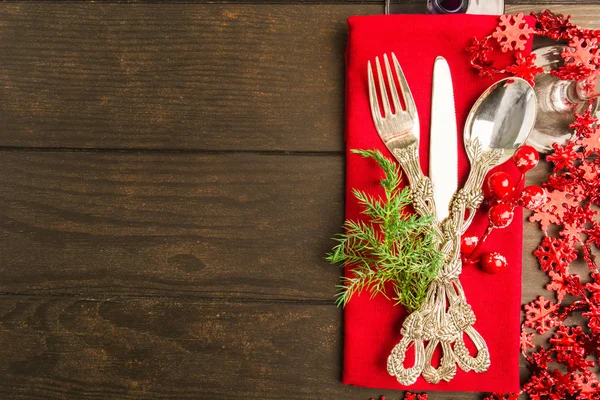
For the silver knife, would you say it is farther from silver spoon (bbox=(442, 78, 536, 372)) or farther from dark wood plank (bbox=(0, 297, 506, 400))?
dark wood plank (bbox=(0, 297, 506, 400))

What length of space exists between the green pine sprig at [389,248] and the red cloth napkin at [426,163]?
0.06 ft

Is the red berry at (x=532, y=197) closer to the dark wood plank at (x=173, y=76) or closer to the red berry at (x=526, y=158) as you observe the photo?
the red berry at (x=526, y=158)

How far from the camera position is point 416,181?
0.55 m

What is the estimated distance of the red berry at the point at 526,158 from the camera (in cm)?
52

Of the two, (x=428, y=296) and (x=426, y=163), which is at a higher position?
(x=426, y=163)

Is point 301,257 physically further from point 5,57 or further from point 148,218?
point 5,57

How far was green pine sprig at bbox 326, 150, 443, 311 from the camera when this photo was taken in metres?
0.53

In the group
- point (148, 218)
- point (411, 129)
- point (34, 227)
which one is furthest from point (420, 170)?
point (34, 227)

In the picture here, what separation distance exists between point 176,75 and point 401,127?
273 millimetres

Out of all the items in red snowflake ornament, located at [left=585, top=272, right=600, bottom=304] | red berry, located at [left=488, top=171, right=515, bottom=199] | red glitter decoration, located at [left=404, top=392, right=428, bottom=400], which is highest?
red berry, located at [left=488, top=171, right=515, bottom=199]

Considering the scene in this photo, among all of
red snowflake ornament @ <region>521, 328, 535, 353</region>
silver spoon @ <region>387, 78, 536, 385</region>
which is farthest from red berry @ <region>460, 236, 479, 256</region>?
red snowflake ornament @ <region>521, 328, 535, 353</region>

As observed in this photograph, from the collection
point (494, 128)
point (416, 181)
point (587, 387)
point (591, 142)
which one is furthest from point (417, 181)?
point (587, 387)

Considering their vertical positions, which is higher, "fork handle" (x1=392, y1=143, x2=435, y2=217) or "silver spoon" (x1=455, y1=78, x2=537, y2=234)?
"silver spoon" (x1=455, y1=78, x2=537, y2=234)

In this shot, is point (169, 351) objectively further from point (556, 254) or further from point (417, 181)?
point (556, 254)
